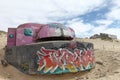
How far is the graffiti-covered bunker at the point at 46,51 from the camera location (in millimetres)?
16031

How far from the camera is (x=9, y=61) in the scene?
57.9ft

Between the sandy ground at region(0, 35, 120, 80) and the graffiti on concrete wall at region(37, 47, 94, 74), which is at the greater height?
the graffiti on concrete wall at region(37, 47, 94, 74)

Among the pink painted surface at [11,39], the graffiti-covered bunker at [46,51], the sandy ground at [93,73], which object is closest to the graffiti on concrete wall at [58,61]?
the graffiti-covered bunker at [46,51]

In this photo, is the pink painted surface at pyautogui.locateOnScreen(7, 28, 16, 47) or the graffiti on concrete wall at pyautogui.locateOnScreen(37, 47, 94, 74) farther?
the pink painted surface at pyautogui.locateOnScreen(7, 28, 16, 47)

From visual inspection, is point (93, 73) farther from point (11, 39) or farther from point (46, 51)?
point (11, 39)

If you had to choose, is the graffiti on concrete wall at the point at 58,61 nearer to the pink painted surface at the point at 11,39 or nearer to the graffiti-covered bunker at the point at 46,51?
the graffiti-covered bunker at the point at 46,51

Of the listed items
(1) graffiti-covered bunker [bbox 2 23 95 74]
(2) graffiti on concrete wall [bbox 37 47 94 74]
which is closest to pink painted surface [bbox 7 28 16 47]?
(1) graffiti-covered bunker [bbox 2 23 95 74]

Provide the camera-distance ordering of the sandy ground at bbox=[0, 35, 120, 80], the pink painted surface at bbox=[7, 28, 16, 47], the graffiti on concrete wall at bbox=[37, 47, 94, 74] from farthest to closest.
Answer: the pink painted surface at bbox=[7, 28, 16, 47] → the sandy ground at bbox=[0, 35, 120, 80] → the graffiti on concrete wall at bbox=[37, 47, 94, 74]

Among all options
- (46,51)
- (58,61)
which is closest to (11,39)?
(46,51)

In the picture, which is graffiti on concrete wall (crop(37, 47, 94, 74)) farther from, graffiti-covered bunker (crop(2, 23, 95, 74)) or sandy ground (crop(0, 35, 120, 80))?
sandy ground (crop(0, 35, 120, 80))

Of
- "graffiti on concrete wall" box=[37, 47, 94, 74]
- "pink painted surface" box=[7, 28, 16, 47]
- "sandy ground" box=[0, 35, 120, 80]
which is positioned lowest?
"sandy ground" box=[0, 35, 120, 80]

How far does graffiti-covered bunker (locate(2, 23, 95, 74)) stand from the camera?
52.6 feet

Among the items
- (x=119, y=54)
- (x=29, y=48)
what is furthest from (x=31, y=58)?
(x=119, y=54)

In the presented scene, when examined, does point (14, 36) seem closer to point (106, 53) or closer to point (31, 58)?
point (31, 58)
